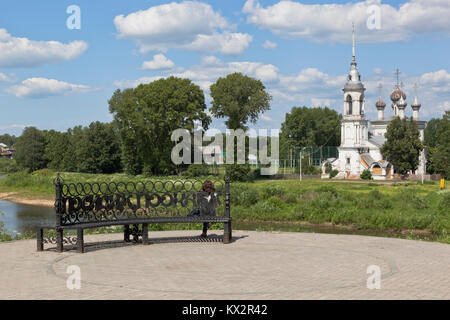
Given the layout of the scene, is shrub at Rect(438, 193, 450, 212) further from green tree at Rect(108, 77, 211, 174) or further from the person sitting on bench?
green tree at Rect(108, 77, 211, 174)

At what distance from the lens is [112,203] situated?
39.3 ft

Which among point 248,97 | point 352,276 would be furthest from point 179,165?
point 352,276

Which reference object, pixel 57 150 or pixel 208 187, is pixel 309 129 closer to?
pixel 57 150

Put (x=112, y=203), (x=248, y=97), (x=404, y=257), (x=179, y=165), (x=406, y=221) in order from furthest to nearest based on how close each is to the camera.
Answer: (x=248, y=97)
(x=179, y=165)
(x=406, y=221)
(x=112, y=203)
(x=404, y=257)

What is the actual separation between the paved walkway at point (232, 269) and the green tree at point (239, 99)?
50.7m

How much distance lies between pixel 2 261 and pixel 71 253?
136 centimetres

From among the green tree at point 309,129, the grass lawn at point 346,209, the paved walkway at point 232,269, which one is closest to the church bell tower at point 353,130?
the green tree at point 309,129

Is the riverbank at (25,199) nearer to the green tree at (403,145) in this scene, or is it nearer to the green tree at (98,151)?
the green tree at (98,151)

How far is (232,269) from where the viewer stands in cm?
916

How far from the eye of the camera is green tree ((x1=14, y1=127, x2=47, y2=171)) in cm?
8138

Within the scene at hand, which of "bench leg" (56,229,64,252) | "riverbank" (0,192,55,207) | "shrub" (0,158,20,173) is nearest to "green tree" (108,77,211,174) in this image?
"riverbank" (0,192,55,207)

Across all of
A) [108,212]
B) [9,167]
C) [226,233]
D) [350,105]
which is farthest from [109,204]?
[9,167]

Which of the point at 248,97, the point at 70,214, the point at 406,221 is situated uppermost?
the point at 248,97
